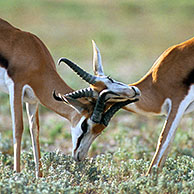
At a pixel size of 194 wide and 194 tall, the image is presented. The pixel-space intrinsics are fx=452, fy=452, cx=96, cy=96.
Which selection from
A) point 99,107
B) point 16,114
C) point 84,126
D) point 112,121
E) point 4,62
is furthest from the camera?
point 112,121

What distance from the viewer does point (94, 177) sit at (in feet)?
20.1

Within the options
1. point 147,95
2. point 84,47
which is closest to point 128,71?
point 84,47

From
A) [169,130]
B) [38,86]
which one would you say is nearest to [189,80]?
[169,130]

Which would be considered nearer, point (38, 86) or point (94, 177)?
point (94, 177)

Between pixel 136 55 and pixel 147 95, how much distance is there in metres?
12.9

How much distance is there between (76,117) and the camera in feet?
20.3

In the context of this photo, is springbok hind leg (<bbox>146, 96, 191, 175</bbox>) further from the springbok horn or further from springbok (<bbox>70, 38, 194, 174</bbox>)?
the springbok horn

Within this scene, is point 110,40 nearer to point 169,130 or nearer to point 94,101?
point 169,130

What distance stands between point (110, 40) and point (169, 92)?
54.2 feet

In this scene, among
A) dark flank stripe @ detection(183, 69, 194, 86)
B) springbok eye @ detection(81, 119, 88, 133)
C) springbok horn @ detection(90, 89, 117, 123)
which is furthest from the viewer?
dark flank stripe @ detection(183, 69, 194, 86)

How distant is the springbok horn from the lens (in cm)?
563

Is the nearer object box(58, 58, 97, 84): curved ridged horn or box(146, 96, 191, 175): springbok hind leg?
box(58, 58, 97, 84): curved ridged horn

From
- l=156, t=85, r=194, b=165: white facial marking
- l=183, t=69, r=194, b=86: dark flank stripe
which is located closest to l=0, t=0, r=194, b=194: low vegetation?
l=156, t=85, r=194, b=165: white facial marking

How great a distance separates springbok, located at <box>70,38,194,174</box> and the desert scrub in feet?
1.44
